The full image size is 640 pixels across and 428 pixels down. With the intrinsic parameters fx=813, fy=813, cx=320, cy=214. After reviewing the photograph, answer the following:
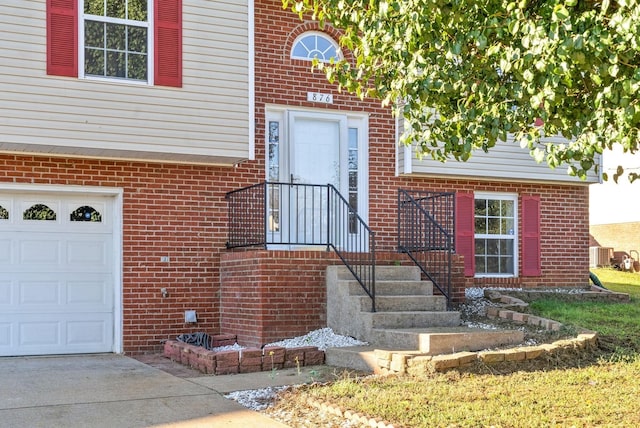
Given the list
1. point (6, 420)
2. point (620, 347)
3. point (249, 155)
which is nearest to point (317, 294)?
point (249, 155)

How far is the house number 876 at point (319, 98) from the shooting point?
12527 millimetres

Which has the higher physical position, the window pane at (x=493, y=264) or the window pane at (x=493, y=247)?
the window pane at (x=493, y=247)

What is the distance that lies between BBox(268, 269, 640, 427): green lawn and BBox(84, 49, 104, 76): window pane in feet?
17.3

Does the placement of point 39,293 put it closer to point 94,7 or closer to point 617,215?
point 94,7

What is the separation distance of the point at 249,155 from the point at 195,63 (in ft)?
4.71

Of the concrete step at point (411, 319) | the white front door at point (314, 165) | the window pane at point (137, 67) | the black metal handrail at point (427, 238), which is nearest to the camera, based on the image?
the concrete step at point (411, 319)

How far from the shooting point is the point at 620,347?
30.5 feet

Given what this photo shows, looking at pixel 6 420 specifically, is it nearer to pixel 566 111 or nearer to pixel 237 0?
pixel 566 111

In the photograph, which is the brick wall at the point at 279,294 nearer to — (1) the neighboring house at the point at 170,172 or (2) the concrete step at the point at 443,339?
(1) the neighboring house at the point at 170,172

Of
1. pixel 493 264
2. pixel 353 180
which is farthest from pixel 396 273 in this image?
pixel 493 264

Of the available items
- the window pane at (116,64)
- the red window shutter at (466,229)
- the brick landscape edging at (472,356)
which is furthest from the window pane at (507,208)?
the window pane at (116,64)

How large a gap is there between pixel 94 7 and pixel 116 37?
0.46m

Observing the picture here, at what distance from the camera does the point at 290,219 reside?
1218 centimetres

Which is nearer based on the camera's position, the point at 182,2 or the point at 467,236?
the point at 182,2
